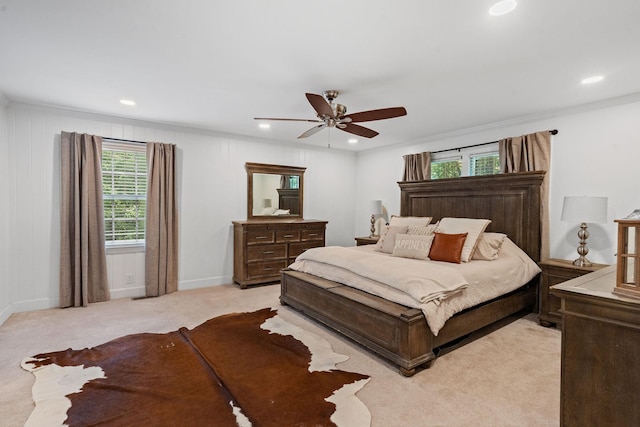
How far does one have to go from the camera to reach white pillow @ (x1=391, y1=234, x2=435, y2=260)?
376 cm

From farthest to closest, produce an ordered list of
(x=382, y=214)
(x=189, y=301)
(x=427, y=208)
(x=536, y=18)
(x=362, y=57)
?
(x=382, y=214), (x=427, y=208), (x=189, y=301), (x=362, y=57), (x=536, y=18)

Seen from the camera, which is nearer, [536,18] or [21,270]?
[536,18]

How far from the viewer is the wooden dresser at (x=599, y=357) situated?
4.21 ft

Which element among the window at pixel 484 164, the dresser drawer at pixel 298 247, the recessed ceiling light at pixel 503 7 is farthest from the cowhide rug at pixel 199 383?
the window at pixel 484 164

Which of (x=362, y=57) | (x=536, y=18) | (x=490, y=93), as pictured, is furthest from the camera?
(x=490, y=93)

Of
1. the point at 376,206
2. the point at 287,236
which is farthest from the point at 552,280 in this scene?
the point at 287,236

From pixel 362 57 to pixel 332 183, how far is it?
405cm

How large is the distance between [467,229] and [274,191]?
3261 mm

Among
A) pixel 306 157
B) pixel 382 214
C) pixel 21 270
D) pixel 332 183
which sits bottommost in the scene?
pixel 21 270

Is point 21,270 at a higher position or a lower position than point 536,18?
lower

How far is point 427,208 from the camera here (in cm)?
503

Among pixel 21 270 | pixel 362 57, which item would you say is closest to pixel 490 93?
pixel 362 57

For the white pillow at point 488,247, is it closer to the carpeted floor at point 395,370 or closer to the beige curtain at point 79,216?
the carpeted floor at point 395,370

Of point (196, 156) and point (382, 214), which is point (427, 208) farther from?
point (196, 156)
